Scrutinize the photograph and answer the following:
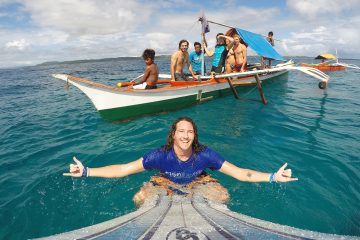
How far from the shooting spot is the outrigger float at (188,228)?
7.08 ft

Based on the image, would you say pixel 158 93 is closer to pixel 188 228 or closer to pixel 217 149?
pixel 217 149

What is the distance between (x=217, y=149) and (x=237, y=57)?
7.28 meters

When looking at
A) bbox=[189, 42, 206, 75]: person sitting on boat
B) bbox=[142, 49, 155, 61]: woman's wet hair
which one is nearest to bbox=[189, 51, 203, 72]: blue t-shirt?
bbox=[189, 42, 206, 75]: person sitting on boat

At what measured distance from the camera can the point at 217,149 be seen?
697 centimetres

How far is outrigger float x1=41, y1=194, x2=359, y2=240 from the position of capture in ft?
7.08

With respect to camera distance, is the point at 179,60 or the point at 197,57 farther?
the point at 197,57

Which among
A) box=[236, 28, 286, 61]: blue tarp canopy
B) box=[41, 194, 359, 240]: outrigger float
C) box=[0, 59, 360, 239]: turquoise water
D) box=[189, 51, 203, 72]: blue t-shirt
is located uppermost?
box=[236, 28, 286, 61]: blue tarp canopy

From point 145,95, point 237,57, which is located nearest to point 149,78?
point 145,95

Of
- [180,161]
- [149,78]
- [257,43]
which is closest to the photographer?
[180,161]

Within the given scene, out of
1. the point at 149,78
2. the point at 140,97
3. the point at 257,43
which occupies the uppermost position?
the point at 257,43

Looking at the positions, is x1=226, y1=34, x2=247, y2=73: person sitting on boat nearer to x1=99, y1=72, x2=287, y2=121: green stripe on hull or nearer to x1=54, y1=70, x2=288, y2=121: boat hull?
x1=54, y1=70, x2=288, y2=121: boat hull

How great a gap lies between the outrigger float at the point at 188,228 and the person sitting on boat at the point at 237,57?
10.6 metres

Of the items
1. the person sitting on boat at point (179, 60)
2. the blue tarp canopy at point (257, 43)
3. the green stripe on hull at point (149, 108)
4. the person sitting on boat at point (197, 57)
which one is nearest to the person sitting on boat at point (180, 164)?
the green stripe on hull at point (149, 108)

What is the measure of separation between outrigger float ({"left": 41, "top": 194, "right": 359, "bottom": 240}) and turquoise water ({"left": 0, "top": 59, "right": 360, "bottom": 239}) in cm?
204
